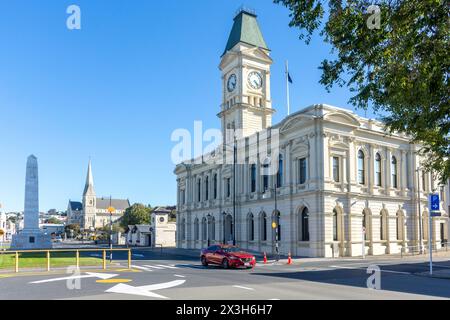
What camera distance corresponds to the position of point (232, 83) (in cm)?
6362

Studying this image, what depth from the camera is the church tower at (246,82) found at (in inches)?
2404

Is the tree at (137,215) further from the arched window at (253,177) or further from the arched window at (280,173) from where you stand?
the arched window at (280,173)

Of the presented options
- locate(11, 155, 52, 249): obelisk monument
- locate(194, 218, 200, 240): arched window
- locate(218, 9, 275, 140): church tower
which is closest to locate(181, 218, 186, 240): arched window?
locate(194, 218, 200, 240): arched window

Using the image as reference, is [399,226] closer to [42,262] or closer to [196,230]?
[196,230]

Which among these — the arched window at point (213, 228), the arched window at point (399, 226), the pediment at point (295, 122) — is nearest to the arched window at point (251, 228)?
the arched window at point (213, 228)

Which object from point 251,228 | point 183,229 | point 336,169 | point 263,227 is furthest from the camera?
point 183,229

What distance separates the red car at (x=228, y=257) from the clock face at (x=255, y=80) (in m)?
36.6

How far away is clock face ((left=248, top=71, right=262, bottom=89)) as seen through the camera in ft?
203

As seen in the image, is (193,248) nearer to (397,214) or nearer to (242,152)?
(242,152)

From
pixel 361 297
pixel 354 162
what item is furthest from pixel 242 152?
pixel 361 297

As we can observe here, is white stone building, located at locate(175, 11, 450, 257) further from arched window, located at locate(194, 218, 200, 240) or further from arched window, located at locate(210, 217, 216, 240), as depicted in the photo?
arched window, located at locate(194, 218, 200, 240)

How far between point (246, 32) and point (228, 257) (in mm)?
43523

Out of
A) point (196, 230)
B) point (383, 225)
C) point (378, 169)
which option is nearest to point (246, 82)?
point (378, 169)
